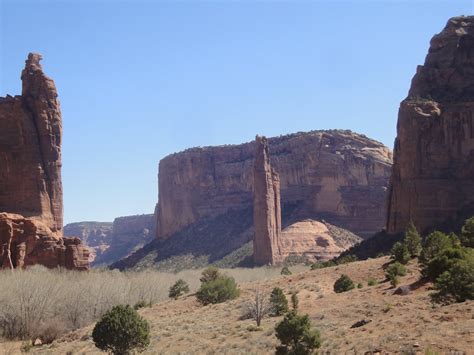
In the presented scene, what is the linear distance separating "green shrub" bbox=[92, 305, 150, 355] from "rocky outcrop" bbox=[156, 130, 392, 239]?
8710 centimetres

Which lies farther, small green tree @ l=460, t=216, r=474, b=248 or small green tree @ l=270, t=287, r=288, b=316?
small green tree @ l=460, t=216, r=474, b=248

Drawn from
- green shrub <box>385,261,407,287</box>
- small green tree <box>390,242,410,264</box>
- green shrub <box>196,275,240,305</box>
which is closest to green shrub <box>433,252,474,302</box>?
green shrub <box>385,261,407,287</box>

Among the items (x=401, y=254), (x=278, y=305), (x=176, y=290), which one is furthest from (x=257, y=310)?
(x=176, y=290)

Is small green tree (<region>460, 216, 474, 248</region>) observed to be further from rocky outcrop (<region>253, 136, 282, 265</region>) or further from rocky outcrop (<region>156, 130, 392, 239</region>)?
rocky outcrop (<region>156, 130, 392, 239</region>)

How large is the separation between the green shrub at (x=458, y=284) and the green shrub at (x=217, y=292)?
26.2 meters

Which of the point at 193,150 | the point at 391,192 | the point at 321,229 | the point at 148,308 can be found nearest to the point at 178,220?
the point at 193,150

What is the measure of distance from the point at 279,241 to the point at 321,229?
19206 millimetres

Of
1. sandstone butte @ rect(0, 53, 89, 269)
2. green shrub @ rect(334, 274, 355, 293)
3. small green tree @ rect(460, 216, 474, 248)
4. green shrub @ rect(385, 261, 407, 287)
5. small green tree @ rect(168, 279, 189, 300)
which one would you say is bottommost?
small green tree @ rect(168, 279, 189, 300)

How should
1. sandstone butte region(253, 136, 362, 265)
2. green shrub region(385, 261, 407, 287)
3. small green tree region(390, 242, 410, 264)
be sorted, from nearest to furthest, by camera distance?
green shrub region(385, 261, 407, 287) < small green tree region(390, 242, 410, 264) < sandstone butte region(253, 136, 362, 265)

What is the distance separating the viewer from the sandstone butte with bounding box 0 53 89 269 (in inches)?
2218

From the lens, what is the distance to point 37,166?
59.6m

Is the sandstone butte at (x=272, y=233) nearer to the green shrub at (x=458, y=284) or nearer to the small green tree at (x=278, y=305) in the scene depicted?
the small green tree at (x=278, y=305)

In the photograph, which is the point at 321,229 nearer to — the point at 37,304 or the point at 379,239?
the point at 379,239

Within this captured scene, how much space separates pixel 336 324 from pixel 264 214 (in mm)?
62718
